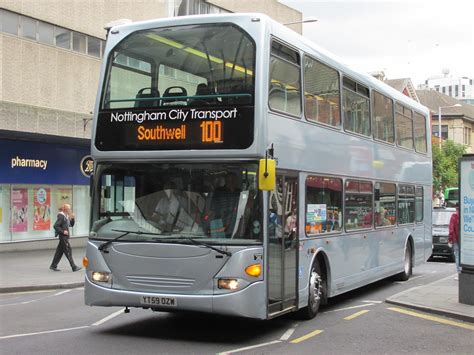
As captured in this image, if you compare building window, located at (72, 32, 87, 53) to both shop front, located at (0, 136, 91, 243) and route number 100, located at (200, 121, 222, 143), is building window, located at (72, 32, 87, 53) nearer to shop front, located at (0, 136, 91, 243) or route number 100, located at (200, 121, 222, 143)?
shop front, located at (0, 136, 91, 243)

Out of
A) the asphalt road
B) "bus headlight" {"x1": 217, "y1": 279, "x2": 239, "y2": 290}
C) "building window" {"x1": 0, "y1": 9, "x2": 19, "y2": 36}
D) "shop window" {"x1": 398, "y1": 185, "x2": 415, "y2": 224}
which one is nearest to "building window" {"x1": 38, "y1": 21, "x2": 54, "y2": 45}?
"building window" {"x1": 0, "y1": 9, "x2": 19, "y2": 36}

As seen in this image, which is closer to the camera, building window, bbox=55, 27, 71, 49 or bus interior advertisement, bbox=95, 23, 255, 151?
bus interior advertisement, bbox=95, 23, 255, 151

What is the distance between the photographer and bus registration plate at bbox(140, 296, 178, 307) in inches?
310

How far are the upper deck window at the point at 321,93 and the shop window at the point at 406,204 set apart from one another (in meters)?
4.55

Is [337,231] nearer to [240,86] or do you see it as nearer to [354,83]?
[354,83]

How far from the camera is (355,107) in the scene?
1153cm

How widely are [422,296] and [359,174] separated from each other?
9.04 feet

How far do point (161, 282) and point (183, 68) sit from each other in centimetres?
291

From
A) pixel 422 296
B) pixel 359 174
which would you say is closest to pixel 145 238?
pixel 359 174

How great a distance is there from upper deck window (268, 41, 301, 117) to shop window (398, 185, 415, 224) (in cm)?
616

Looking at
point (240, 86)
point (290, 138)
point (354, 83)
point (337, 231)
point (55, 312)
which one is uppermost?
point (354, 83)

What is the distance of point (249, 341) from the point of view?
8.11 m

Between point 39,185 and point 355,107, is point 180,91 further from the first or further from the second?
point 39,185

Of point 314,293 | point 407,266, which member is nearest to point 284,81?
point 314,293
